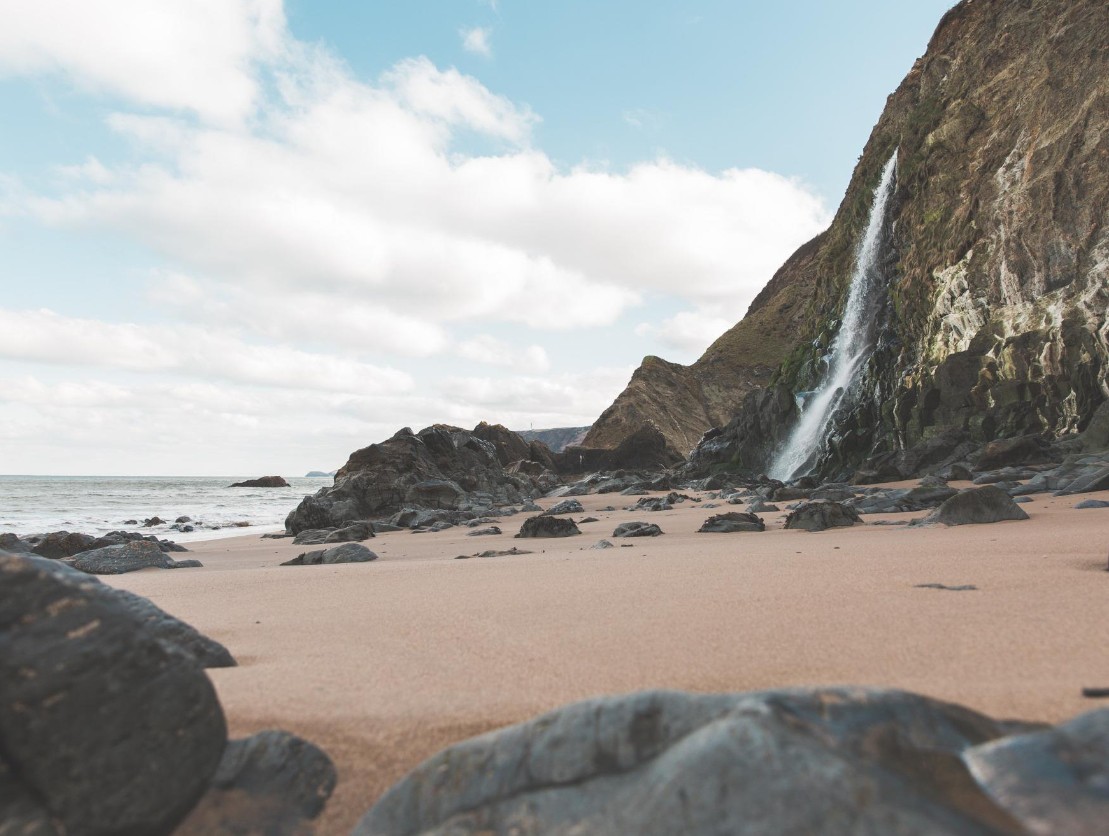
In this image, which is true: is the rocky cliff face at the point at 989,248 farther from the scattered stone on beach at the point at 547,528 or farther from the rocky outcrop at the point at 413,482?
the scattered stone on beach at the point at 547,528

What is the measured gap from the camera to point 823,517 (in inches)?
245

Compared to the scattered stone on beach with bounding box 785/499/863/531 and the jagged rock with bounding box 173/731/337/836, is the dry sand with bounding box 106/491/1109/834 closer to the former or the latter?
the jagged rock with bounding box 173/731/337/836

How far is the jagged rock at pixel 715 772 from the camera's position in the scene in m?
0.92

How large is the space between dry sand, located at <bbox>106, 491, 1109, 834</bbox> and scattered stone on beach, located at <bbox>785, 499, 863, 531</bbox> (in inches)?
66.5

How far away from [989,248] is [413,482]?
15.7 m

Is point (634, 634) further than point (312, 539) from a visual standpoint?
No

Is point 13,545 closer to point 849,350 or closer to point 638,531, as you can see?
point 638,531

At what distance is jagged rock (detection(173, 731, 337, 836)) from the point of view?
48.4 inches

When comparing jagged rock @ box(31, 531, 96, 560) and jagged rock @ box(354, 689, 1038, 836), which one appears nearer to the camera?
jagged rock @ box(354, 689, 1038, 836)

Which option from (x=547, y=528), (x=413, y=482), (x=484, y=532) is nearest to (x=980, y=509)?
(x=547, y=528)

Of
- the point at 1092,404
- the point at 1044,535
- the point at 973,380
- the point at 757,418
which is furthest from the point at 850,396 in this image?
the point at 1044,535

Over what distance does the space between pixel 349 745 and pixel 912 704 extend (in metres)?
1.17

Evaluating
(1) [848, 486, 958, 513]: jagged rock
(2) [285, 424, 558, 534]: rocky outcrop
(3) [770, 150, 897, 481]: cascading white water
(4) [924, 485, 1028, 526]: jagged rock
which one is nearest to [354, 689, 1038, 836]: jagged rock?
(4) [924, 485, 1028, 526]: jagged rock

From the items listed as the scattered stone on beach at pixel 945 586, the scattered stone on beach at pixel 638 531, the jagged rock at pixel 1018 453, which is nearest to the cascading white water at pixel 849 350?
the jagged rock at pixel 1018 453
